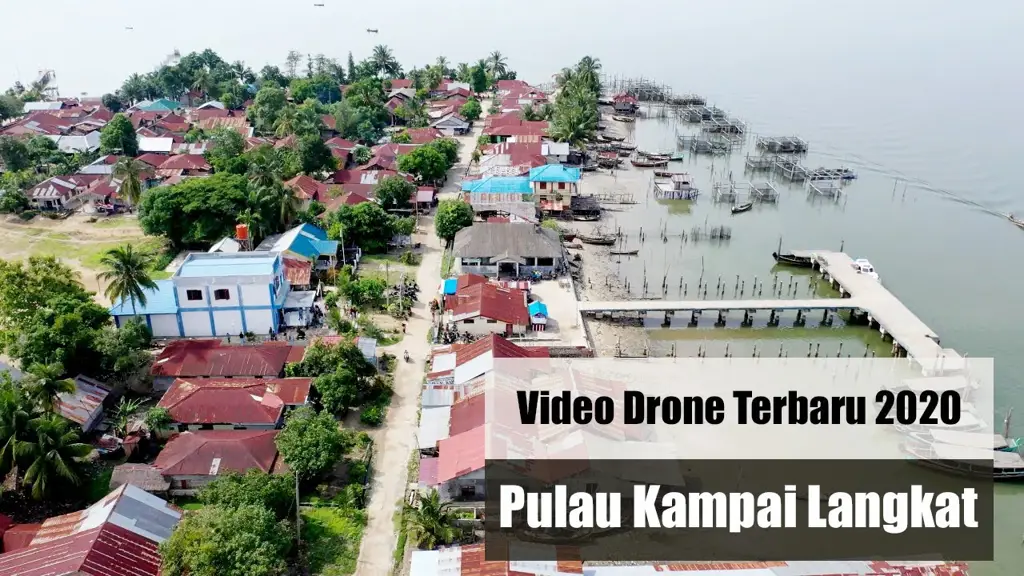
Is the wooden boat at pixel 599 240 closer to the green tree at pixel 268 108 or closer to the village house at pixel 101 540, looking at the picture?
the village house at pixel 101 540

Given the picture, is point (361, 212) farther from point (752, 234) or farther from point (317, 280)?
point (752, 234)

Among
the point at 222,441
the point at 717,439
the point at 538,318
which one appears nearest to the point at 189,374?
the point at 222,441

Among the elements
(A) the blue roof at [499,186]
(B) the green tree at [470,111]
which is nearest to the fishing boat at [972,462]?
(A) the blue roof at [499,186]

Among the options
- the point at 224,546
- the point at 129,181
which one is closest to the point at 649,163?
the point at 129,181

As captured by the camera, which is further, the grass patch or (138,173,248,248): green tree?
(138,173,248,248): green tree

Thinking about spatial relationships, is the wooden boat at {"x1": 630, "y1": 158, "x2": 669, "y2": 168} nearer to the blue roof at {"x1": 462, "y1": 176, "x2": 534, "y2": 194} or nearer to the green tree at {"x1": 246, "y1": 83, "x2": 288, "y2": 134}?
the blue roof at {"x1": 462, "y1": 176, "x2": 534, "y2": 194}
